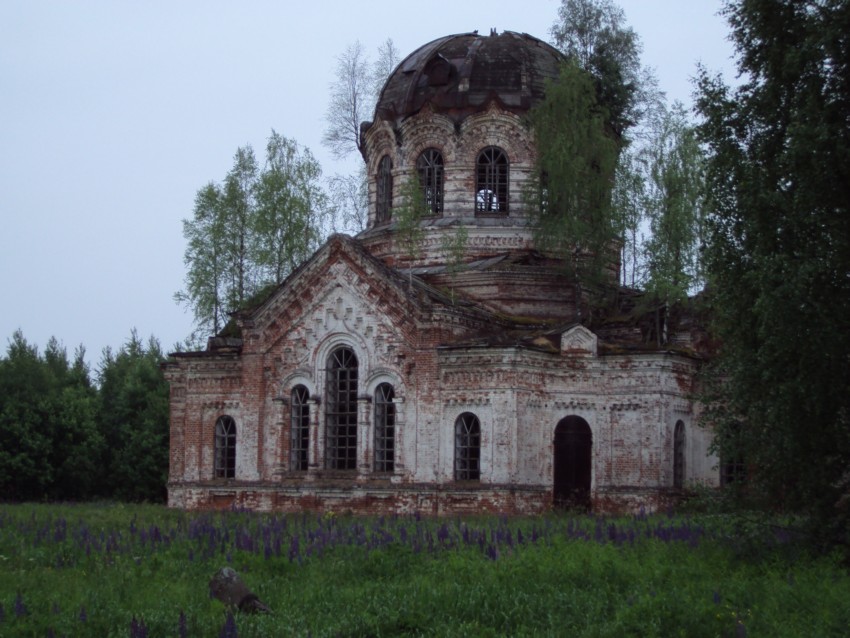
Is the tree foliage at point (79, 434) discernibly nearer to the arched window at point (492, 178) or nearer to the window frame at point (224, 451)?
the window frame at point (224, 451)

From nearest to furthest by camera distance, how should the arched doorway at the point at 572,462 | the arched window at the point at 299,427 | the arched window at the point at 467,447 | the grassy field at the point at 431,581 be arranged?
the grassy field at the point at 431,581 < the arched window at the point at 467,447 < the arched doorway at the point at 572,462 < the arched window at the point at 299,427

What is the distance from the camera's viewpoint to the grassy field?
1421 centimetres

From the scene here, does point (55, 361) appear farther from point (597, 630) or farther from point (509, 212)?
point (597, 630)

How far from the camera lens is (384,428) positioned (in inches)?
1184

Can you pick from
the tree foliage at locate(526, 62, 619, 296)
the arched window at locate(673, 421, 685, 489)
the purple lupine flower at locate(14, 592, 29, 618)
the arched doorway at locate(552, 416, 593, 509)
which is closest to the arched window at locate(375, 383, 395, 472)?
the arched doorway at locate(552, 416, 593, 509)

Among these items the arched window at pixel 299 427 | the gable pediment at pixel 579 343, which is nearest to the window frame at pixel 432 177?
the arched window at pixel 299 427

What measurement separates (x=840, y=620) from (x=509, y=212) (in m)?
20.6

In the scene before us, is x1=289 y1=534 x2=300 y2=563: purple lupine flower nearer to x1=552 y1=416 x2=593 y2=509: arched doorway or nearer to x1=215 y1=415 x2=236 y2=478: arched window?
x1=552 y1=416 x2=593 y2=509: arched doorway

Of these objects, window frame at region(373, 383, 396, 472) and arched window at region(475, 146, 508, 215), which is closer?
window frame at region(373, 383, 396, 472)

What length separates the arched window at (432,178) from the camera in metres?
34.0

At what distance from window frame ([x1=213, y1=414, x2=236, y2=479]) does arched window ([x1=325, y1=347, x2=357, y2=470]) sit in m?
3.28

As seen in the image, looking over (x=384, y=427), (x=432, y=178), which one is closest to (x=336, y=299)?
(x=384, y=427)

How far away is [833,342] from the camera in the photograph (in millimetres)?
16250

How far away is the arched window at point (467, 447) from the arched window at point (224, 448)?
6.84m
